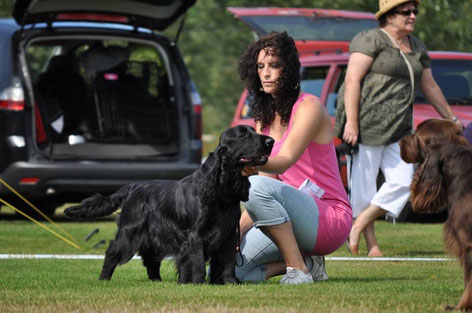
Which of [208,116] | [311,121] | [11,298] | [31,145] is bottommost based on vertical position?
[208,116]

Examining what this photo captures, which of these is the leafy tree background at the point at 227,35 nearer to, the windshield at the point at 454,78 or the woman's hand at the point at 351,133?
the woman's hand at the point at 351,133

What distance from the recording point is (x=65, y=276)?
7.49 m

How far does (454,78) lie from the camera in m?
11.6

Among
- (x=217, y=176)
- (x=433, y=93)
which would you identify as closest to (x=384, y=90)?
(x=433, y=93)

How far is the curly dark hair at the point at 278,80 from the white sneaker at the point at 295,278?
92cm

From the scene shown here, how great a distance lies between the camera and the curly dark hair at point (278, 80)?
700 centimetres

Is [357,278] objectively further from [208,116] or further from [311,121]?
[208,116]

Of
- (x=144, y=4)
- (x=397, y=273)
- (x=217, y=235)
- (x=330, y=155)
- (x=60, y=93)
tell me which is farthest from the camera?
(x=60, y=93)

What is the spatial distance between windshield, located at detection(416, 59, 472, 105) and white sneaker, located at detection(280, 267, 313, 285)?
483cm

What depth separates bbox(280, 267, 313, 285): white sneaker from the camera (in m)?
6.82

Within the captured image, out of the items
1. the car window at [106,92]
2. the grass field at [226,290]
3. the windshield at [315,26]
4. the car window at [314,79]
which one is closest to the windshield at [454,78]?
the car window at [314,79]

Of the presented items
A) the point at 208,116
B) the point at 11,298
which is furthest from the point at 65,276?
the point at 208,116

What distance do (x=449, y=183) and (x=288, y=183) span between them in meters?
1.85

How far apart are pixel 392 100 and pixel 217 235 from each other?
3.09m
